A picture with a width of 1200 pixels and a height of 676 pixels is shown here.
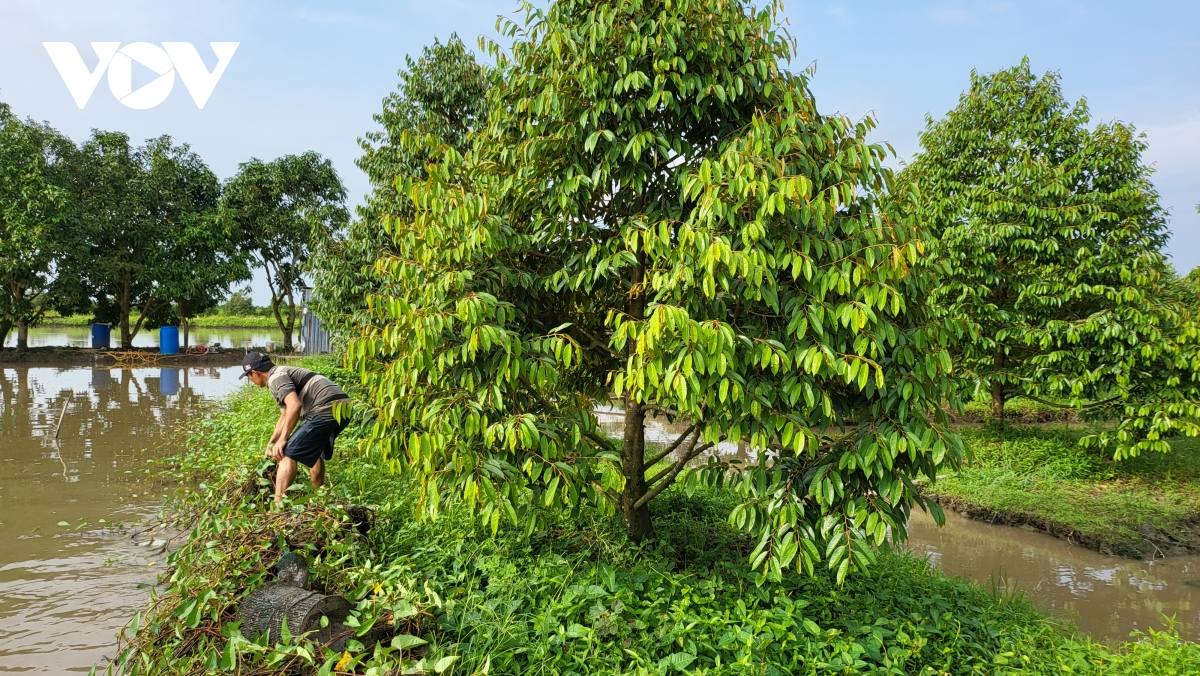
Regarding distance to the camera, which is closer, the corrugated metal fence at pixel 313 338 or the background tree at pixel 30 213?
the background tree at pixel 30 213

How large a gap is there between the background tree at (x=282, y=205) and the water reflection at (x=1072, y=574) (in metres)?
21.8

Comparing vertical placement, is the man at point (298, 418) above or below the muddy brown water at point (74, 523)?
above

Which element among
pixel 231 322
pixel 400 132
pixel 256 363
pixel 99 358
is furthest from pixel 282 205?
pixel 231 322

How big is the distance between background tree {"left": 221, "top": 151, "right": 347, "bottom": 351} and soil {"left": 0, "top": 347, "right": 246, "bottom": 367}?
323cm

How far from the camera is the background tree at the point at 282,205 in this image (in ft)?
81.5

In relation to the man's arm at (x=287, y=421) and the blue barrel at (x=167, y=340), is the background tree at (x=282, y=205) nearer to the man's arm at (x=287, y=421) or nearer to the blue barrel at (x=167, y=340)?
the blue barrel at (x=167, y=340)

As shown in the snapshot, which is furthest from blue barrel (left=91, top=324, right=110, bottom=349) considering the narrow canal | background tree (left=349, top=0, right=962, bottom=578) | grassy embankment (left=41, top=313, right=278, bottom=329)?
background tree (left=349, top=0, right=962, bottom=578)

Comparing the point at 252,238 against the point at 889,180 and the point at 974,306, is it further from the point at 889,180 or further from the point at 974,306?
the point at 889,180

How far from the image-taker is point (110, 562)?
18.4ft

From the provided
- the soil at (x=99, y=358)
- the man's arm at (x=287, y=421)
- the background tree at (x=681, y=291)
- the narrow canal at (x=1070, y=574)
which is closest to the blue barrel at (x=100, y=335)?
the soil at (x=99, y=358)

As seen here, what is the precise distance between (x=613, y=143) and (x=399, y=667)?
2.98 metres

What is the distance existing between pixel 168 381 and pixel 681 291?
69.4 feet

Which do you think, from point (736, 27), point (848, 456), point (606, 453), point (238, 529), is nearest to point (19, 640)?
point (238, 529)

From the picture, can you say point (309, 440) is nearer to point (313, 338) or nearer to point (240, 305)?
point (313, 338)
